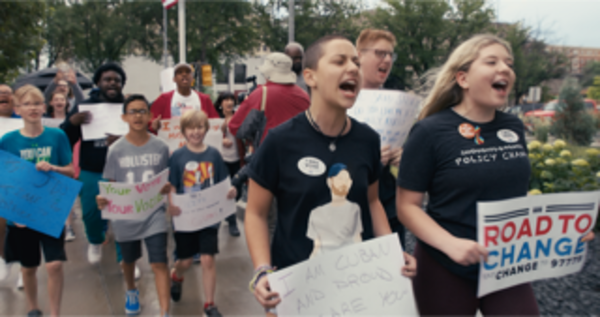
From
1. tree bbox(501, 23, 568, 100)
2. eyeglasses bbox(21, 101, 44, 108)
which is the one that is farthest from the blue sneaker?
tree bbox(501, 23, 568, 100)

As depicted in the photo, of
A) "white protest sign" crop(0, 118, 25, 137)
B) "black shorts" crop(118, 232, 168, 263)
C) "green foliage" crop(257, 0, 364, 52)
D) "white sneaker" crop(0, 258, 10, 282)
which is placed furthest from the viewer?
"green foliage" crop(257, 0, 364, 52)

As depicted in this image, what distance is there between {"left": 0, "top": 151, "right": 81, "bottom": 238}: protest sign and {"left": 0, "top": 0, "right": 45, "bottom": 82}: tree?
8.27m

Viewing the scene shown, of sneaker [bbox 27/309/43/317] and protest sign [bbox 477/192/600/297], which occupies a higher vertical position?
protest sign [bbox 477/192/600/297]

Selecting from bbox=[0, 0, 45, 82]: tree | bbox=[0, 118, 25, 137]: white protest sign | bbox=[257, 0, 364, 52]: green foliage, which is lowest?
bbox=[0, 118, 25, 137]: white protest sign

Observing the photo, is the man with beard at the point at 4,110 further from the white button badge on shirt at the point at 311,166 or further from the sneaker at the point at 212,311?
the white button badge on shirt at the point at 311,166

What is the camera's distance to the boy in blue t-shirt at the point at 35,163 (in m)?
3.47

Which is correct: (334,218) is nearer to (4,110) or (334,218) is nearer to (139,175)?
(139,175)

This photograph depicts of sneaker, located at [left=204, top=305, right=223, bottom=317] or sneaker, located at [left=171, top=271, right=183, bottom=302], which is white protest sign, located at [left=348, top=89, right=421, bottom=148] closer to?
sneaker, located at [left=204, top=305, right=223, bottom=317]

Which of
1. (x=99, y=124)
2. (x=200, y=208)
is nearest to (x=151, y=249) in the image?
(x=200, y=208)

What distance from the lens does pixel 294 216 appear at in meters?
1.80

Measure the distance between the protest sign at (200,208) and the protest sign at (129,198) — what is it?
205 mm

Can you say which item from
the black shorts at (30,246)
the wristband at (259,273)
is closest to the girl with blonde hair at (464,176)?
the wristband at (259,273)

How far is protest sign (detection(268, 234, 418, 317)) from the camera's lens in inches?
61.9

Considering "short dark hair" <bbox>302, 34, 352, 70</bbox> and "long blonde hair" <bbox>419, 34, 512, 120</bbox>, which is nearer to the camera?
"short dark hair" <bbox>302, 34, 352, 70</bbox>
